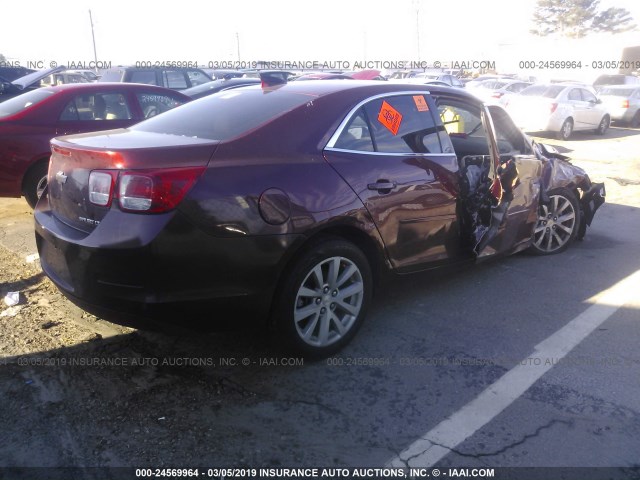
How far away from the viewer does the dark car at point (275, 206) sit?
2826mm

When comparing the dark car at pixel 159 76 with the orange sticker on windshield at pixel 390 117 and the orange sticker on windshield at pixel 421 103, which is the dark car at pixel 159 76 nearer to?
the orange sticker on windshield at pixel 421 103

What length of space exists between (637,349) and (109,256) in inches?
128

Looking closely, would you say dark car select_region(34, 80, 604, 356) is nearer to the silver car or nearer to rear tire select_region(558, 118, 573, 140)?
rear tire select_region(558, 118, 573, 140)

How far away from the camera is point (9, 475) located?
2.49m

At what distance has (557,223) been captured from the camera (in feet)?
18.4

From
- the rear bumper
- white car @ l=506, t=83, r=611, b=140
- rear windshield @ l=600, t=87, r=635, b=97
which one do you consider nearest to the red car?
the rear bumper

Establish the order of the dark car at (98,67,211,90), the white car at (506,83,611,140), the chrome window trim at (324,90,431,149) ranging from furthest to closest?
the white car at (506,83,611,140) → the dark car at (98,67,211,90) → the chrome window trim at (324,90,431,149)

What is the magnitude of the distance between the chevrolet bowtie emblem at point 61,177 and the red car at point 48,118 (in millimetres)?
3396

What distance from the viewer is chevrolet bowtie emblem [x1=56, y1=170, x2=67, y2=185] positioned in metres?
3.22

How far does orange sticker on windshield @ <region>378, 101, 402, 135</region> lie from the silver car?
17943 mm

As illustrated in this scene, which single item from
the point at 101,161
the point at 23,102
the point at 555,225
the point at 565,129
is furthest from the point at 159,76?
the point at 101,161

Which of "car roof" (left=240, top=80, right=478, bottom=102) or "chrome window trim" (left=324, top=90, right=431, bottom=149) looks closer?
"chrome window trim" (left=324, top=90, right=431, bottom=149)

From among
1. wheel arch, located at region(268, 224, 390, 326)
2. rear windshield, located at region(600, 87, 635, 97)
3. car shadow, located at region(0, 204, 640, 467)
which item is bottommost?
car shadow, located at region(0, 204, 640, 467)

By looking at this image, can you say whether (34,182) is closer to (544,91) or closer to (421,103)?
(421,103)
